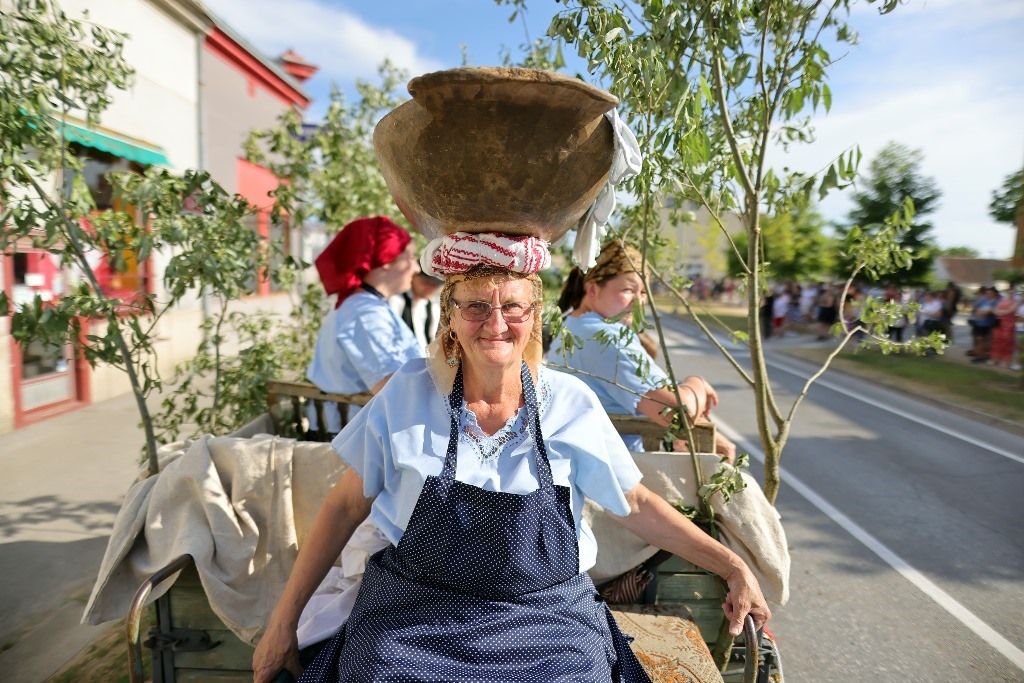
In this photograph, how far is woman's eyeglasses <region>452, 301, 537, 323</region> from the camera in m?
1.96

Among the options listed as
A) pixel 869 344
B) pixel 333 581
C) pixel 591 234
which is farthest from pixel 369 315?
pixel 869 344

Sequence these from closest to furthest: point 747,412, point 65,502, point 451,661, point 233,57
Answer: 1. point 451,661
2. point 65,502
3. point 747,412
4. point 233,57

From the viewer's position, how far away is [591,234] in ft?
6.95

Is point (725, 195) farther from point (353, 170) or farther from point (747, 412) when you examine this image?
point (747, 412)

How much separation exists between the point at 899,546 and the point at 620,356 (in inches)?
144

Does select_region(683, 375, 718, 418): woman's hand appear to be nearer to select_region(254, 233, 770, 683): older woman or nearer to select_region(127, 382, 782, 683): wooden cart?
select_region(127, 382, 782, 683): wooden cart

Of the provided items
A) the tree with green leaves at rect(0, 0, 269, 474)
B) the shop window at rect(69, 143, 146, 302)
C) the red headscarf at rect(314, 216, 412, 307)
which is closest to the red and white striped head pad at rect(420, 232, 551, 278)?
the tree with green leaves at rect(0, 0, 269, 474)

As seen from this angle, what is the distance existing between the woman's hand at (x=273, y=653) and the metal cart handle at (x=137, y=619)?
0.34 metres

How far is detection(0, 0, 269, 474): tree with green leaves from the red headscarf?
47cm

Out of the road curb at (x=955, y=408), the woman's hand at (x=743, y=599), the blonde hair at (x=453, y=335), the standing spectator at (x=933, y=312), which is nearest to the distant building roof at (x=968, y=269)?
the standing spectator at (x=933, y=312)

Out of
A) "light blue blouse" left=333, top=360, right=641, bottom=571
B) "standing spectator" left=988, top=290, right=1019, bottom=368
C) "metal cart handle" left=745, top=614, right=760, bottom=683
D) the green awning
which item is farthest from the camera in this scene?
"standing spectator" left=988, top=290, right=1019, bottom=368

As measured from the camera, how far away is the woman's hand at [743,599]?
2143 mm

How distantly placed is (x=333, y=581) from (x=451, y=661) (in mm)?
854

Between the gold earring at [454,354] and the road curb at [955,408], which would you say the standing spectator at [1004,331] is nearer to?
the road curb at [955,408]
